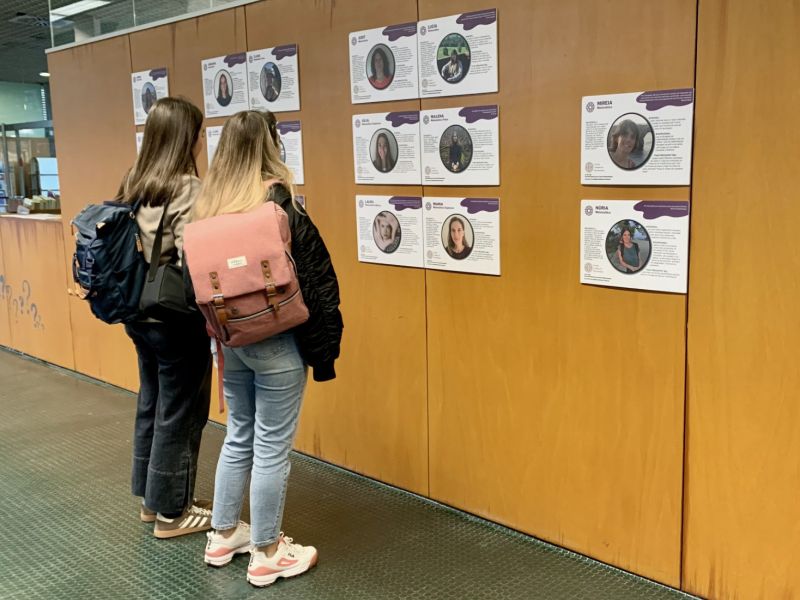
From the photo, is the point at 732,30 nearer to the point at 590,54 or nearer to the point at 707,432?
the point at 590,54

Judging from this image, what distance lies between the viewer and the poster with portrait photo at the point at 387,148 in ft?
9.13

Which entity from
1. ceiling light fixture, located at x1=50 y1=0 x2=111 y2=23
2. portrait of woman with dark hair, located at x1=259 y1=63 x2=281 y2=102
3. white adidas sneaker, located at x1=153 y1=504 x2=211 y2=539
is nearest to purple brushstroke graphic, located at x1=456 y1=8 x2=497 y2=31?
portrait of woman with dark hair, located at x1=259 y1=63 x2=281 y2=102

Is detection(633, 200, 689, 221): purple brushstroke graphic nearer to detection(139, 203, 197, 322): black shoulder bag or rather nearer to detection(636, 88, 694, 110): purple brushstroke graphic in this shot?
detection(636, 88, 694, 110): purple brushstroke graphic

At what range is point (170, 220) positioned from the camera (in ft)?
8.02

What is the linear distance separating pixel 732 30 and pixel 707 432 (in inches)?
42.5

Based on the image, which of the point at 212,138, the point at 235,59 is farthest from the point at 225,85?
the point at 212,138

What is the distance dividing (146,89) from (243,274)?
2.28 m

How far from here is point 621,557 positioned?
2424 mm

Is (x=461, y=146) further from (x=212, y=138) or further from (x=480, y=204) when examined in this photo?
(x=212, y=138)

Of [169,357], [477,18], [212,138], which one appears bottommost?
[169,357]

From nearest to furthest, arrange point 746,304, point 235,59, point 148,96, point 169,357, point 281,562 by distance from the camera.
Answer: point 746,304 → point 281,562 → point 169,357 → point 235,59 → point 148,96

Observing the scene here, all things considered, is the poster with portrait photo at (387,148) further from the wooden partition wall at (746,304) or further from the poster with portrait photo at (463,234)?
the wooden partition wall at (746,304)

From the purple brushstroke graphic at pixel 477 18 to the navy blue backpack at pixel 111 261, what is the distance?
122 centimetres

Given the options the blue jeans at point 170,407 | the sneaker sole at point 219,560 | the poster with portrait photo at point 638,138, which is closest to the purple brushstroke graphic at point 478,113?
the poster with portrait photo at point 638,138
